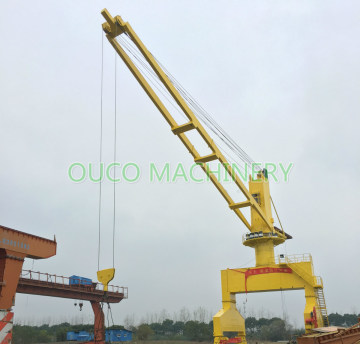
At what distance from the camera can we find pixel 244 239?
90.2ft

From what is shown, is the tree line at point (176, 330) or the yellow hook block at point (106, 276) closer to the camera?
the yellow hook block at point (106, 276)

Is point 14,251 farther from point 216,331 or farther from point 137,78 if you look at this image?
point 216,331

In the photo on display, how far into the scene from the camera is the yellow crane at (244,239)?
70.0 ft

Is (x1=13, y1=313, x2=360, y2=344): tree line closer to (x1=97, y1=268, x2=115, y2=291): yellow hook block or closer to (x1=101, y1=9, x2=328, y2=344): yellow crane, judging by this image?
(x1=101, y1=9, x2=328, y2=344): yellow crane

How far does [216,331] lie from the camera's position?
24.6 metres

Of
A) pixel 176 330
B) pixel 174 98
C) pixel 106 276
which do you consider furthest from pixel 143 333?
pixel 106 276

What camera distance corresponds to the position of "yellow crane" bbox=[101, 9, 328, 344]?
2133cm

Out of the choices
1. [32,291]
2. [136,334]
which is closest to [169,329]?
[136,334]

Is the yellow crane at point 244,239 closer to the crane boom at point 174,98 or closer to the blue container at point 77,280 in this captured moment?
the crane boom at point 174,98

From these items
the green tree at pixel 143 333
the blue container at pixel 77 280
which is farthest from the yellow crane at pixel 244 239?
the green tree at pixel 143 333

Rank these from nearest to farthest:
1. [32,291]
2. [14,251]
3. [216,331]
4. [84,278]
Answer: [14,251]
[216,331]
[32,291]
[84,278]

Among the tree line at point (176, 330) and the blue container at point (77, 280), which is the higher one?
the blue container at point (77, 280)

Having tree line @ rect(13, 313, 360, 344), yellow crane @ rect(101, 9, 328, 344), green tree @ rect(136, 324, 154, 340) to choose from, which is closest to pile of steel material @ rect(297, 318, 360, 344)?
yellow crane @ rect(101, 9, 328, 344)

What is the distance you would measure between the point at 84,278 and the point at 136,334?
27492mm
